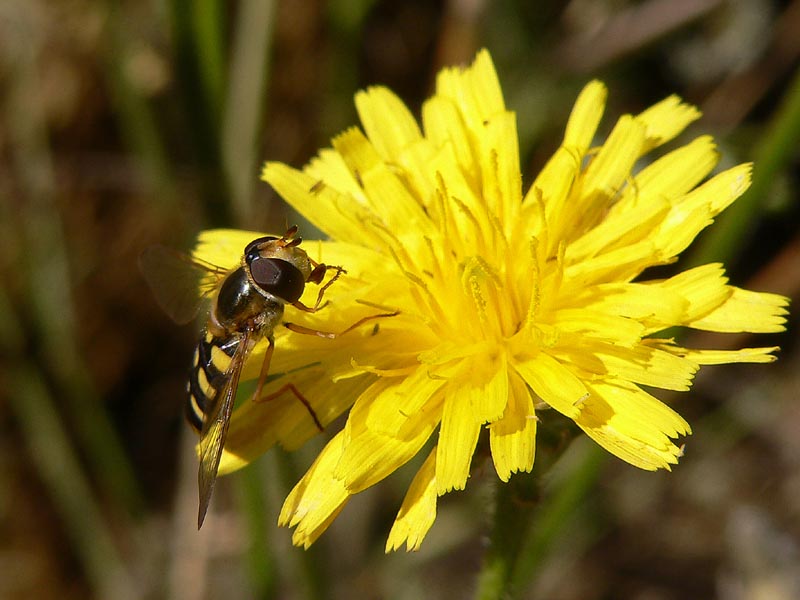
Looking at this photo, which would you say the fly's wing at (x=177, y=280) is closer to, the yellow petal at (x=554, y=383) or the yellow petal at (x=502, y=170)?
the yellow petal at (x=502, y=170)

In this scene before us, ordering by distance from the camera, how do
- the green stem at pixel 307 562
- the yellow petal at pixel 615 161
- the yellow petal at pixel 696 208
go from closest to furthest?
the yellow petal at pixel 696 208, the yellow petal at pixel 615 161, the green stem at pixel 307 562

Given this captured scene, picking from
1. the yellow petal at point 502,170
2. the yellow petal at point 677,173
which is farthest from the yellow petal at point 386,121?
the yellow petal at point 677,173

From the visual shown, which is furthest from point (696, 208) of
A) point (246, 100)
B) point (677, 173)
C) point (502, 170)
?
point (246, 100)

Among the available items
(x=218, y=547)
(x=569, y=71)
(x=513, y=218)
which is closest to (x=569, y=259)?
(x=513, y=218)

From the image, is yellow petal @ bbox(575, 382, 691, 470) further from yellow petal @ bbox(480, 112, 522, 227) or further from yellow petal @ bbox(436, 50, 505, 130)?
yellow petal @ bbox(436, 50, 505, 130)

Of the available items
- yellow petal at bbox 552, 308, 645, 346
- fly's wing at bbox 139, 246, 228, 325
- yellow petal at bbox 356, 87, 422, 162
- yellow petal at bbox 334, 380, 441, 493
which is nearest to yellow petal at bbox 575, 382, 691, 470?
yellow petal at bbox 552, 308, 645, 346

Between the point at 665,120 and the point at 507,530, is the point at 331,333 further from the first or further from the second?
the point at 665,120

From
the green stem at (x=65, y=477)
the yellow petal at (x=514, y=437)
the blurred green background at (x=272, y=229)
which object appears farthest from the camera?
the green stem at (x=65, y=477)
